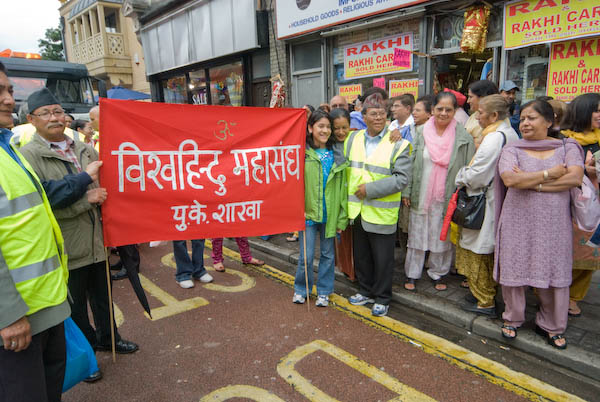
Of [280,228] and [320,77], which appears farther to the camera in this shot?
[320,77]

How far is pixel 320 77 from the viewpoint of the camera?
9.79m

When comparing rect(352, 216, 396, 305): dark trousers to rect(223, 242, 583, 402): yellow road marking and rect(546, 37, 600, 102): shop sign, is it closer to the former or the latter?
rect(223, 242, 583, 402): yellow road marking

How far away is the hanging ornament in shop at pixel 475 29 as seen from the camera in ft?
20.6

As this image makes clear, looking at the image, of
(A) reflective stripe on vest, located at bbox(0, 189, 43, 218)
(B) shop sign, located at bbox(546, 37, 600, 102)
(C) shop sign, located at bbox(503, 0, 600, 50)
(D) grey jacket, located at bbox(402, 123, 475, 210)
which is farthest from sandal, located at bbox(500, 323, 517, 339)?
(C) shop sign, located at bbox(503, 0, 600, 50)

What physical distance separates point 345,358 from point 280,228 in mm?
1301

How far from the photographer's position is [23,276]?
5.41 feet

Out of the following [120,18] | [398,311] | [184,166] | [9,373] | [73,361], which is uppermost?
[120,18]

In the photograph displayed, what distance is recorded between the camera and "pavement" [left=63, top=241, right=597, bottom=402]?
265 centimetres

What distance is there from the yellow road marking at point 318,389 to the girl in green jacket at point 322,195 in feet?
2.54

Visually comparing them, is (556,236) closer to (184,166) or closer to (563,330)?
(563,330)

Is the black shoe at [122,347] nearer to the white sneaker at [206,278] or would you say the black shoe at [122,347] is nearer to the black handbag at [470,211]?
the white sneaker at [206,278]

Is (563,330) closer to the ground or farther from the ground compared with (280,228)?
closer to the ground

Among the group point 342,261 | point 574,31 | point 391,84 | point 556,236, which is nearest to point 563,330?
point 556,236

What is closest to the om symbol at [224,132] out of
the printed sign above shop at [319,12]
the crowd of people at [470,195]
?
the crowd of people at [470,195]
